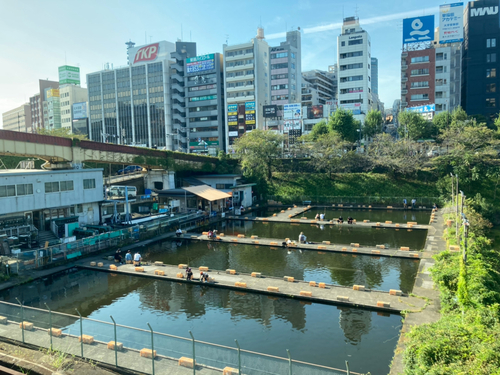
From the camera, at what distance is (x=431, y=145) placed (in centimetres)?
6159

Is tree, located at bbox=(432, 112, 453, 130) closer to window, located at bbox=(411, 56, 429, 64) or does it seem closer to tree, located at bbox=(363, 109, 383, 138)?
tree, located at bbox=(363, 109, 383, 138)

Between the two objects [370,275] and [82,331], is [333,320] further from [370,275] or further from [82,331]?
[82,331]

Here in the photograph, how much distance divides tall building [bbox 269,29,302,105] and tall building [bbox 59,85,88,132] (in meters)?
70.7

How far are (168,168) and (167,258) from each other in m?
25.9

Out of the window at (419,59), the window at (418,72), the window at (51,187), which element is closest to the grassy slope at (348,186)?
the window at (418,72)

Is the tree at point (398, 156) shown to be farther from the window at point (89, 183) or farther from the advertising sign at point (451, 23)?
the window at point (89, 183)

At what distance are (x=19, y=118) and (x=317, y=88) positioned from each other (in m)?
134

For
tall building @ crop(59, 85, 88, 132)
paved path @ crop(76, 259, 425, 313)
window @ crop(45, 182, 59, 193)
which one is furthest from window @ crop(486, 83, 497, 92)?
tall building @ crop(59, 85, 88, 132)

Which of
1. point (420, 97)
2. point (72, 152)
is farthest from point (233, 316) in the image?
point (420, 97)

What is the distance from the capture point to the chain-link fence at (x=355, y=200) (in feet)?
179

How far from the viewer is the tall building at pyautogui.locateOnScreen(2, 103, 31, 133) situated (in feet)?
515

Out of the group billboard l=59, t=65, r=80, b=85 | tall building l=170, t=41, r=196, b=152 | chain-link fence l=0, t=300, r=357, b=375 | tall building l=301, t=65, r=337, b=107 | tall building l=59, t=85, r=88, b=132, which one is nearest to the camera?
chain-link fence l=0, t=300, r=357, b=375

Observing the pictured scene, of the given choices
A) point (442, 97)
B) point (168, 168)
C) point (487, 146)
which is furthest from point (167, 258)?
point (442, 97)

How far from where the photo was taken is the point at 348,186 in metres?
61.8
